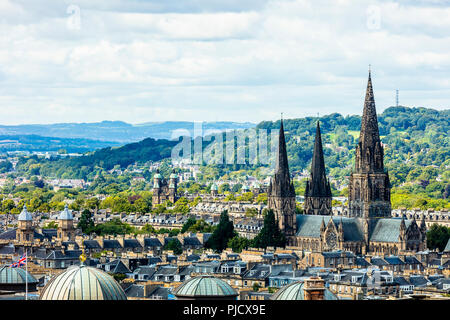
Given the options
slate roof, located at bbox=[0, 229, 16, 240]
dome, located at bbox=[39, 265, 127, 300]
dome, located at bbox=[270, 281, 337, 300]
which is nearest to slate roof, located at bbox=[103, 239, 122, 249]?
slate roof, located at bbox=[0, 229, 16, 240]

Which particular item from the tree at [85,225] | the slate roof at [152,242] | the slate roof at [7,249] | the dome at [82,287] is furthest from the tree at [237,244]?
the dome at [82,287]

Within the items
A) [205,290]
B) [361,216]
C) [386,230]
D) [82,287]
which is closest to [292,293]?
[205,290]

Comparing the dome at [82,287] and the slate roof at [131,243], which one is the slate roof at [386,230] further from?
the dome at [82,287]

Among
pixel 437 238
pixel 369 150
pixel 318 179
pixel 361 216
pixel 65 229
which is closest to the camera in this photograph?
pixel 361 216

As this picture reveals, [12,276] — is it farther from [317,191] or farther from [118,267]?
[317,191]

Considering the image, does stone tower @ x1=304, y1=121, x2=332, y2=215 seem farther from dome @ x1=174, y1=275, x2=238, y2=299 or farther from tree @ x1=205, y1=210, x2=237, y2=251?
dome @ x1=174, y1=275, x2=238, y2=299

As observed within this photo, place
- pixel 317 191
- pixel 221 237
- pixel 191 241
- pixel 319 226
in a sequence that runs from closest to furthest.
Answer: pixel 221 237, pixel 319 226, pixel 191 241, pixel 317 191
